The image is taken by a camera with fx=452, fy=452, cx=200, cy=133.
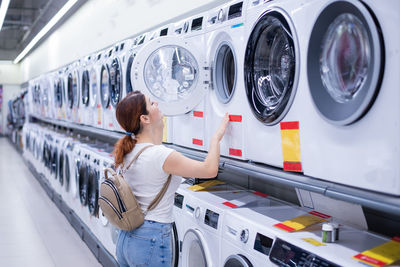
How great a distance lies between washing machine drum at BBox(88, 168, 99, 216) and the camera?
15.6 ft

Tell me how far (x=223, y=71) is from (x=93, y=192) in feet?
8.65

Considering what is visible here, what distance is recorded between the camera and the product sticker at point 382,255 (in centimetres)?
161

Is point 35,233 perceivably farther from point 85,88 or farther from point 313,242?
point 313,242

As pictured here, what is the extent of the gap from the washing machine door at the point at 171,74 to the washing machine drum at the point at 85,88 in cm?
301

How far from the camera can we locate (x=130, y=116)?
96.3 inches

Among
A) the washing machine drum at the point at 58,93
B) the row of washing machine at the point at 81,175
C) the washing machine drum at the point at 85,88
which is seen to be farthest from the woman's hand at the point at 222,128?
the washing machine drum at the point at 58,93

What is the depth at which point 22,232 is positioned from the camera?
572 centimetres

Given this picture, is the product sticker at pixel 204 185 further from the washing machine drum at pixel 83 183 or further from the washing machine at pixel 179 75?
the washing machine drum at pixel 83 183

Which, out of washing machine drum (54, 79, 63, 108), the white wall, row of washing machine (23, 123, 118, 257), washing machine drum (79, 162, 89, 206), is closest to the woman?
the white wall

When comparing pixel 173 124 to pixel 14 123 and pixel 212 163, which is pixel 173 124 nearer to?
pixel 212 163

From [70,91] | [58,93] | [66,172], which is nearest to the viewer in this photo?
[66,172]

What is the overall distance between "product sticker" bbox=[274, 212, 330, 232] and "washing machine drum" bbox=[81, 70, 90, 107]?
4.27 meters

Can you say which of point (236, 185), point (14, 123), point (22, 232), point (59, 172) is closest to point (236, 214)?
point (236, 185)

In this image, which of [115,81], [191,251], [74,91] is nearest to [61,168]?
[74,91]
